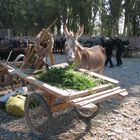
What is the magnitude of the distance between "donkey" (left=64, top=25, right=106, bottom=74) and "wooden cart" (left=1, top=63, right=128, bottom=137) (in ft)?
4.37

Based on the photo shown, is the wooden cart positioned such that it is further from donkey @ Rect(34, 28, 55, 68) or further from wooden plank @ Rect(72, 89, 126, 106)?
donkey @ Rect(34, 28, 55, 68)

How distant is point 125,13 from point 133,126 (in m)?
37.0

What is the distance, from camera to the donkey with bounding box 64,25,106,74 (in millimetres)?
8705

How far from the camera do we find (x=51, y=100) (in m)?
6.92

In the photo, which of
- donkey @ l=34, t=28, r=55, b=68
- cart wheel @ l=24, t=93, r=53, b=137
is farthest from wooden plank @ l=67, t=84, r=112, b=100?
donkey @ l=34, t=28, r=55, b=68

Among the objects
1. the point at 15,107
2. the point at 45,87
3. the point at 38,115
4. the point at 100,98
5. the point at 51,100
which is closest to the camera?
the point at 100,98

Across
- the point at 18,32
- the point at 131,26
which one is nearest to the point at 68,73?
the point at 131,26

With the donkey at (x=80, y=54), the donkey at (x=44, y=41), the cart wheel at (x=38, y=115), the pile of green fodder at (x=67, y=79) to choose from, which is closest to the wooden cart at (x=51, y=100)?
the cart wheel at (x=38, y=115)

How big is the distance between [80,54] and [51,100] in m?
2.89

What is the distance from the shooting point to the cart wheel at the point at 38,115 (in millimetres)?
6574

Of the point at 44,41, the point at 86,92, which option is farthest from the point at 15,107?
the point at 86,92

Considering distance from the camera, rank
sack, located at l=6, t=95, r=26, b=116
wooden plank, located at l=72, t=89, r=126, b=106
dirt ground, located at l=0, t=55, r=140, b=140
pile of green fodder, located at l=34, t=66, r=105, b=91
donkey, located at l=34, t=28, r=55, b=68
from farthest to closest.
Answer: sack, located at l=6, t=95, r=26, b=116 < donkey, located at l=34, t=28, r=55, b=68 < dirt ground, located at l=0, t=55, r=140, b=140 < pile of green fodder, located at l=34, t=66, r=105, b=91 < wooden plank, located at l=72, t=89, r=126, b=106

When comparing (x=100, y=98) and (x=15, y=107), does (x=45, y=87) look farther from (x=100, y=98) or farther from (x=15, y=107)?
(x=15, y=107)

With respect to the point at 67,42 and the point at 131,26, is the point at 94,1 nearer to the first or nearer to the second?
the point at 131,26
